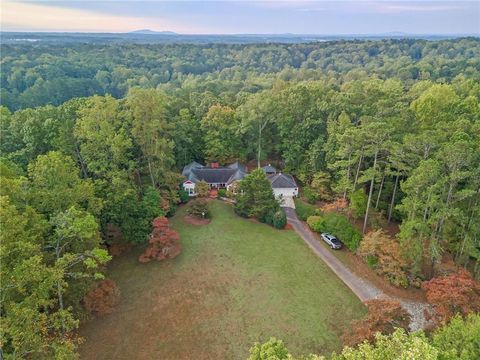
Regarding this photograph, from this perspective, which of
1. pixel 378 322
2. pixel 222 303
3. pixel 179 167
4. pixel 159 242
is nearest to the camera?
pixel 378 322

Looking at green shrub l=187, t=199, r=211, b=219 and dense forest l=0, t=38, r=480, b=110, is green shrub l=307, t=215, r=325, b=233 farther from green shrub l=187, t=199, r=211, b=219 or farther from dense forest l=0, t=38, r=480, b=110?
dense forest l=0, t=38, r=480, b=110

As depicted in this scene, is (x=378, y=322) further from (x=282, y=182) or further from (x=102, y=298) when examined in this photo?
(x=282, y=182)

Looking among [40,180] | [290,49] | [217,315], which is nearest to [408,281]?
[217,315]

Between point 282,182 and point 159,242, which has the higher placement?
point 282,182

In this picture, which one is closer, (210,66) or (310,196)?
(310,196)

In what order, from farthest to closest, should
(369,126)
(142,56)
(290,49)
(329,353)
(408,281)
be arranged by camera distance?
(290,49)
(142,56)
(369,126)
(408,281)
(329,353)

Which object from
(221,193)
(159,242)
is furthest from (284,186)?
(159,242)

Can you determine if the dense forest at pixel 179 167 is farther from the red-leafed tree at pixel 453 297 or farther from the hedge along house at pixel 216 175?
the red-leafed tree at pixel 453 297

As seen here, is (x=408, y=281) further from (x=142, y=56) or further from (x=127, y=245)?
(x=142, y=56)
